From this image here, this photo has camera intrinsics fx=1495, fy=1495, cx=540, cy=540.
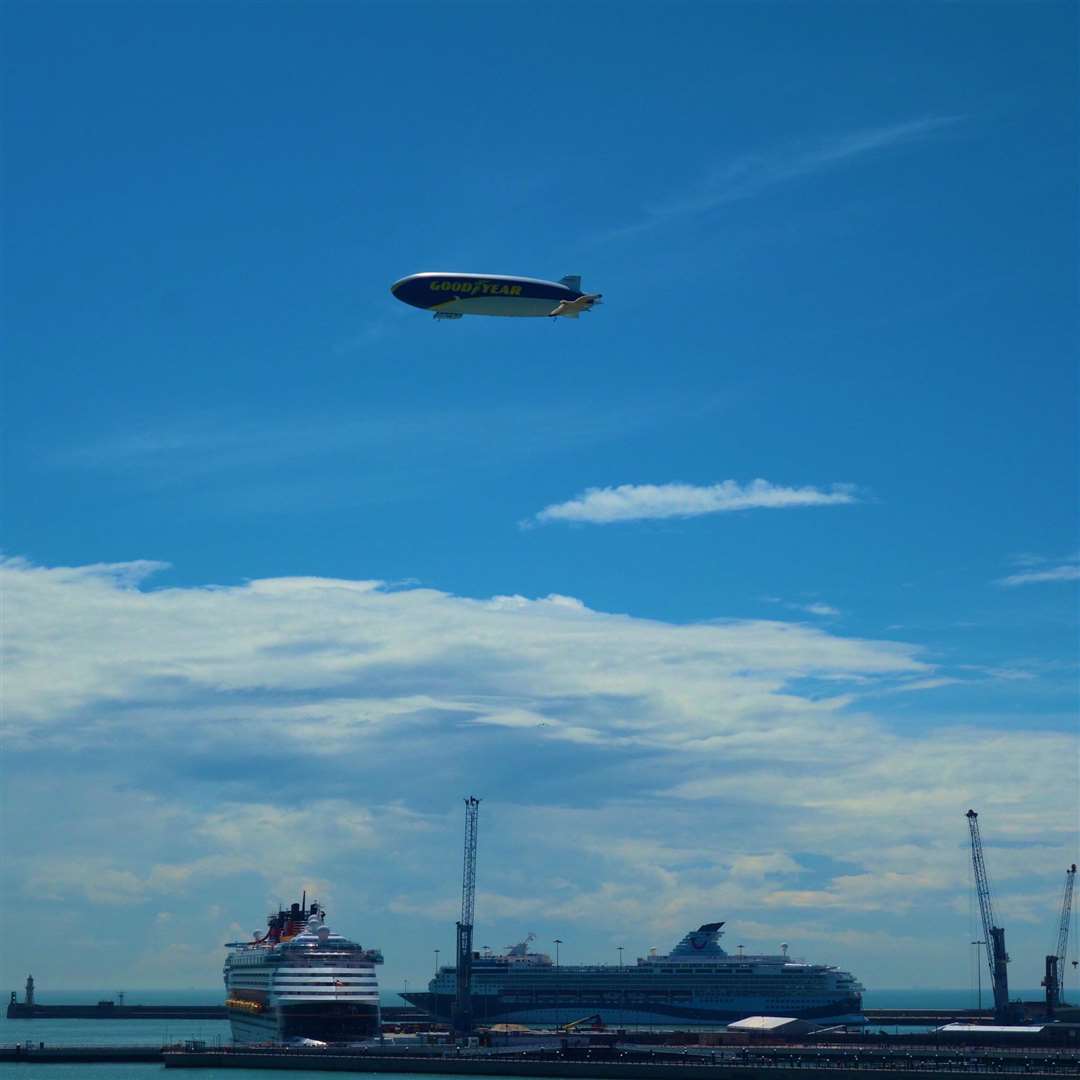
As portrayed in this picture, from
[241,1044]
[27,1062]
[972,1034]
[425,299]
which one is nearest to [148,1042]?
[27,1062]

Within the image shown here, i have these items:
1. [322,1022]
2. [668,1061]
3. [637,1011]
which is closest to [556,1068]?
[668,1061]

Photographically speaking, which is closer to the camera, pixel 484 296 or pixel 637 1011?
pixel 484 296

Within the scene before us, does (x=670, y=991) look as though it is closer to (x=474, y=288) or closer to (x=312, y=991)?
(x=312, y=991)

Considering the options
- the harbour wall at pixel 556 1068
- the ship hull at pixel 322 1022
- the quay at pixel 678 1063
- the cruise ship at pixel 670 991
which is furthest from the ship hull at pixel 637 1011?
the harbour wall at pixel 556 1068

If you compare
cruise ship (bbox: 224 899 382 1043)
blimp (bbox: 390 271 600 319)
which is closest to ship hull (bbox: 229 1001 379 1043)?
cruise ship (bbox: 224 899 382 1043)

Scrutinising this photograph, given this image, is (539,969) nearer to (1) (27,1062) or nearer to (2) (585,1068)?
(1) (27,1062)
